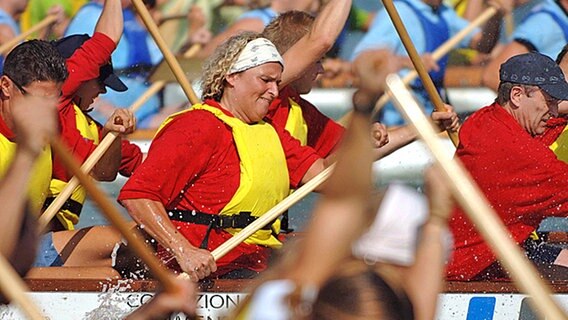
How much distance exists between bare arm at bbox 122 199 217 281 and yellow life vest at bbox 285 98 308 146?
0.91 meters

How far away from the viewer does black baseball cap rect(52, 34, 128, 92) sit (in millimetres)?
5598

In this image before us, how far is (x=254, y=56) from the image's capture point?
500 centimetres

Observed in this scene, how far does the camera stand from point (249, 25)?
25.4ft

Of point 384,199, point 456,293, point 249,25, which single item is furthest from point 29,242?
point 249,25

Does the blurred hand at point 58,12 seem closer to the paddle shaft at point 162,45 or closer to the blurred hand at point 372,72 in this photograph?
the paddle shaft at point 162,45

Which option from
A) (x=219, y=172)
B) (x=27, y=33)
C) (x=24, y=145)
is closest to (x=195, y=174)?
(x=219, y=172)

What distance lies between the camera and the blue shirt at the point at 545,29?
7.70 meters

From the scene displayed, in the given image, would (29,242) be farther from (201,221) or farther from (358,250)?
(201,221)

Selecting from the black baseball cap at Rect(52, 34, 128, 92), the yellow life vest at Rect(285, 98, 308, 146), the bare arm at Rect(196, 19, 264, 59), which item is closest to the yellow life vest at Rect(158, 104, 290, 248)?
the yellow life vest at Rect(285, 98, 308, 146)

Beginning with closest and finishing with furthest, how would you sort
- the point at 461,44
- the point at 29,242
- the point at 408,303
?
the point at 408,303
the point at 29,242
the point at 461,44

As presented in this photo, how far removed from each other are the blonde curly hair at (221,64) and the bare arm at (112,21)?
2.47 ft

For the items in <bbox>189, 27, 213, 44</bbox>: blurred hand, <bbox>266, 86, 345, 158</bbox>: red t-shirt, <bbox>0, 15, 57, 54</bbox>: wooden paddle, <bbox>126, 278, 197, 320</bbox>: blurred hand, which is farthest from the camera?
<bbox>189, 27, 213, 44</bbox>: blurred hand

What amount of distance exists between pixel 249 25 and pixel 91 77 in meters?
2.33

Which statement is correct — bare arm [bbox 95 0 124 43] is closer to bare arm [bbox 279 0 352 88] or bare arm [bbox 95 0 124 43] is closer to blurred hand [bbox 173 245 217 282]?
bare arm [bbox 279 0 352 88]
